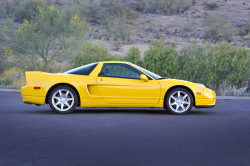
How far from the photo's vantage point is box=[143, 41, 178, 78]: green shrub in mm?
16188

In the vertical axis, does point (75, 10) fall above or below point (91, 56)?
above

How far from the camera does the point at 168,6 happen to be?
61.1 m

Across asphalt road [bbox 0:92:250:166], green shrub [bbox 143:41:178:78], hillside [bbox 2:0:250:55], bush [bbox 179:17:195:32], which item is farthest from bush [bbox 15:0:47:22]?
asphalt road [bbox 0:92:250:166]

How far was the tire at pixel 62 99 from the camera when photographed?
926cm

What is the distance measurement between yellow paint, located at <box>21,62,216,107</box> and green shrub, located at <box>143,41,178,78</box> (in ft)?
22.4

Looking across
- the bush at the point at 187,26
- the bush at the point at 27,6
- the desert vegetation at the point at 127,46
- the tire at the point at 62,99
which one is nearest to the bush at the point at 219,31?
the desert vegetation at the point at 127,46

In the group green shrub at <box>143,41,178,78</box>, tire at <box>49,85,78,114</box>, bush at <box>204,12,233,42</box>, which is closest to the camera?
tire at <box>49,85,78,114</box>

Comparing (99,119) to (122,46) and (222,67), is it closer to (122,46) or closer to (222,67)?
(222,67)

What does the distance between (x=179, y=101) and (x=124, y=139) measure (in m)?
3.56

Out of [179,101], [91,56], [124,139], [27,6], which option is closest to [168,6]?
[27,6]

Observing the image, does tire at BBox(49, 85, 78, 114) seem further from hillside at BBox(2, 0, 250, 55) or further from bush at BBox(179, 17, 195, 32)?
bush at BBox(179, 17, 195, 32)

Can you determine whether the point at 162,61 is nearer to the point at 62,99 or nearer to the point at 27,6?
the point at 62,99

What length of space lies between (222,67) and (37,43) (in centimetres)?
1255

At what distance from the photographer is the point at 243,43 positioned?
4372 cm
